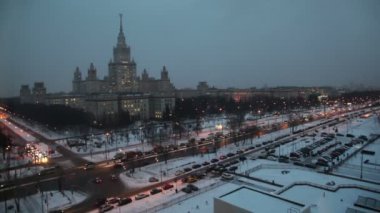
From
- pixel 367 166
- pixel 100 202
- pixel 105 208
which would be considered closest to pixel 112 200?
pixel 100 202

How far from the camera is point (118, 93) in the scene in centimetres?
6956

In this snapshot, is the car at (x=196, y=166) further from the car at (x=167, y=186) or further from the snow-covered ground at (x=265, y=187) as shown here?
the car at (x=167, y=186)

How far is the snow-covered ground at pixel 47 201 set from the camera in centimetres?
1606

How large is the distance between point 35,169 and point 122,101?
39.2m

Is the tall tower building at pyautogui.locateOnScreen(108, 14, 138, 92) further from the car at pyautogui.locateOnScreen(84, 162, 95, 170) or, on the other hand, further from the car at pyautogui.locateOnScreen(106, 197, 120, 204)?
the car at pyautogui.locateOnScreen(106, 197, 120, 204)

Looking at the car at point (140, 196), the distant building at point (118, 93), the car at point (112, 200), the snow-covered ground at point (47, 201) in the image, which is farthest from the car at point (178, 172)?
the distant building at point (118, 93)

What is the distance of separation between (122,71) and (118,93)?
4217 centimetres

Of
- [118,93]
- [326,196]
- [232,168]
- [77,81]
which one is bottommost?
[232,168]

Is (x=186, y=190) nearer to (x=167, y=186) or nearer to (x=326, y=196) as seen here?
(x=167, y=186)

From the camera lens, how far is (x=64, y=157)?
1133 inches

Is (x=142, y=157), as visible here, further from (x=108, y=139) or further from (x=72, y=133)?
(x=72, y=133)

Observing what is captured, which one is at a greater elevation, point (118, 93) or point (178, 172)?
point (118, 93)

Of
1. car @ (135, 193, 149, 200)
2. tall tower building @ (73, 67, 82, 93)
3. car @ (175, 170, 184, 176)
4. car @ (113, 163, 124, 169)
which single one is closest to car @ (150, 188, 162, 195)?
car @ (135, 193, 149, 200)

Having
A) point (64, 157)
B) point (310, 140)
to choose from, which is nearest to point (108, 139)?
point (64, 157)
